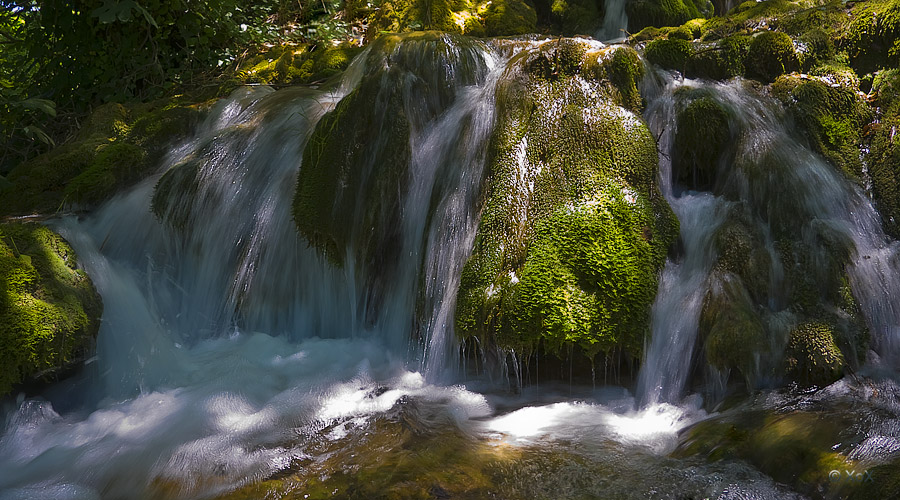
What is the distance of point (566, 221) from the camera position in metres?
4.18

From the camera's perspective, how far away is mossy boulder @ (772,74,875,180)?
465cm

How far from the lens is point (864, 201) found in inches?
174

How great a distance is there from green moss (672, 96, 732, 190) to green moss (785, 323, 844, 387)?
1.46 m

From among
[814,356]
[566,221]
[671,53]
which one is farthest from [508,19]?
[814,356]

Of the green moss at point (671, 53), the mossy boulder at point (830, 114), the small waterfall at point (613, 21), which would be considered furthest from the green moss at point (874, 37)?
the small waterfall at point (613, 21)

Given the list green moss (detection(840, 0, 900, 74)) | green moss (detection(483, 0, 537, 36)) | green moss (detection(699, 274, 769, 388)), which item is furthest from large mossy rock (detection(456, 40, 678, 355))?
green moss (detection(483, 0, 537, 36))

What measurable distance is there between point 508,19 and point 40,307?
5.84m

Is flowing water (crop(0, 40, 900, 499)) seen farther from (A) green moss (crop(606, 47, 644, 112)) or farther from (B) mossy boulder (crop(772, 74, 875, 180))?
(A) green moss (crop(606, 47, 644, 112))

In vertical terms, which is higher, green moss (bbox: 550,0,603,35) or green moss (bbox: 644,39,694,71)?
green moss (bbox: 550,0,603,35)

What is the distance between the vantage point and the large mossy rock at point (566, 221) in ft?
12.8

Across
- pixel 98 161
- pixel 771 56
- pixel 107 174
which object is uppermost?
pixel 771 56

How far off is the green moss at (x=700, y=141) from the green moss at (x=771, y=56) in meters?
0.76

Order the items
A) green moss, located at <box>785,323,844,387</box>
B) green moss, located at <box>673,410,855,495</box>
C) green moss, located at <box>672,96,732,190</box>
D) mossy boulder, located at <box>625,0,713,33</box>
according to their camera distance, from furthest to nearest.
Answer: mossy boulder, located at <box>625,0,713,33</box> → green moss, located at <box>672,96,732,190</box> → green moss, located at <box>785,323,844,387</box> → green moss, located at <box>673,410,855,495</box>

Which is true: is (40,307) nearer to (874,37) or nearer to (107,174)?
(107,174)
